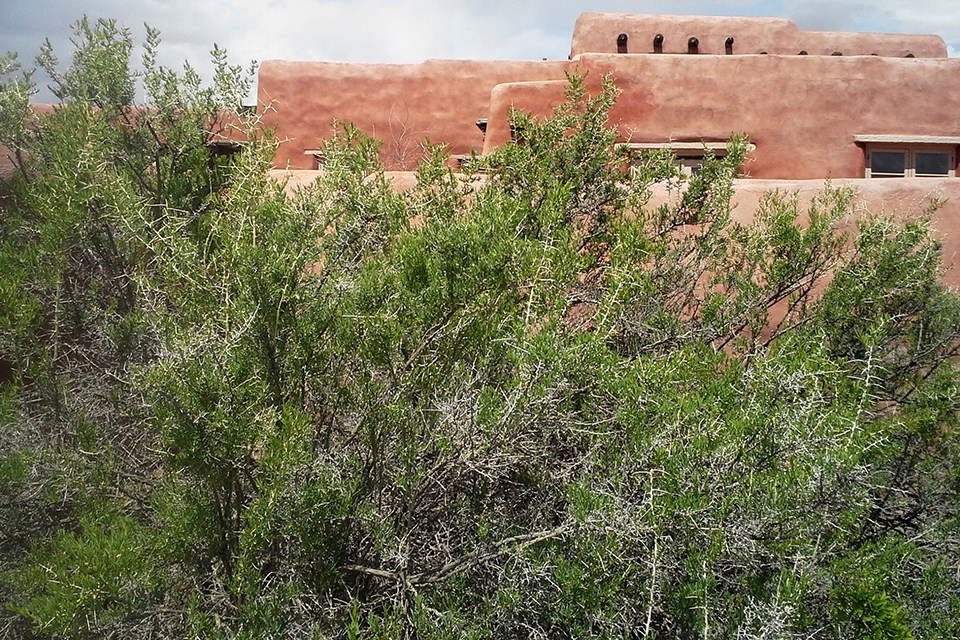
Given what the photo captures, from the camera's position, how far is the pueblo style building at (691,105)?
9133 millimetres

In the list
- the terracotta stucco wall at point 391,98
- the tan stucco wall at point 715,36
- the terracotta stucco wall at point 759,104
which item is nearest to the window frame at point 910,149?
the terracotta stucco wall at point 759,104

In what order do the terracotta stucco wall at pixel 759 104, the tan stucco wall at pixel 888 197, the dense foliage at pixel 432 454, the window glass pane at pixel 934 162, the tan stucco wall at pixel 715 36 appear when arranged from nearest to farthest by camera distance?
the dense foliage at pixel 432 454 → the tan stucco wall at pixel 888 197 → the terracotta stucco wall at pixel 759 104 → the window glass pane at pixel 934 162 → the tan stucco wall at pixel 715 36

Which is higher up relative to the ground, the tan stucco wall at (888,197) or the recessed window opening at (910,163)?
the recessed window opening at (910,163)

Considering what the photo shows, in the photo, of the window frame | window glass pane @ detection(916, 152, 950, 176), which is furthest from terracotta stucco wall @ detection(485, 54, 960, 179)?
window glass pane @ detection(916, 152, 950, 176)

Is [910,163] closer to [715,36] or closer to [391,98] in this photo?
[715,36]

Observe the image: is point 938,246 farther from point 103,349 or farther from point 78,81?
point 78,81

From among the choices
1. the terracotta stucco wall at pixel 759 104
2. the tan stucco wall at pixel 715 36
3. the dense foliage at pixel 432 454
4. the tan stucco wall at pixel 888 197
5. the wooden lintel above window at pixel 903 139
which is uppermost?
the tan stucco wall at pixel 715 36

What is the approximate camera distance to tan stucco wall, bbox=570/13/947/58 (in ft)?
37.3

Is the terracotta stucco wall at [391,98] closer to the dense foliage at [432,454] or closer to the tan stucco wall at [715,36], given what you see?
the tan stucco wall at [715,36]

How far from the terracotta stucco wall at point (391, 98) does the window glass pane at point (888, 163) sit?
11.9ft

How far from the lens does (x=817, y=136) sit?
9.25m

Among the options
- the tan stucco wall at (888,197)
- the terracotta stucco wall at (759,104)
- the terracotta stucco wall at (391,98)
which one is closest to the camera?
the tan stucco wall at (888,197)

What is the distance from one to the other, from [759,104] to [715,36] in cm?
288

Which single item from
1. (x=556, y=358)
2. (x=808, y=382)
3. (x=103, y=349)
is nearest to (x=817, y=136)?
(x=808, y=382)
